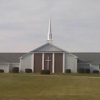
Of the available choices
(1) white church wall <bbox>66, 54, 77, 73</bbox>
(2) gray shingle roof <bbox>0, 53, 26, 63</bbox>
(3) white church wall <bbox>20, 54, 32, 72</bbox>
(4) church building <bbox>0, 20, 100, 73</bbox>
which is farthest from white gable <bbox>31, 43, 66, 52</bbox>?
(2) gray shingle roof <bbox>0, 53, 26, 63</bbox>

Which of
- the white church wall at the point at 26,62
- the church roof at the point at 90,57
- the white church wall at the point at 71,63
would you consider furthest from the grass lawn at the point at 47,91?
the church roof at the point at 90,57

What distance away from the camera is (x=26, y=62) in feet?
232

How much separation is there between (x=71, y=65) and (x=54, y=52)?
189 inches

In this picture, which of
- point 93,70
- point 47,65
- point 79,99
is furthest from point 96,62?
point 79,99

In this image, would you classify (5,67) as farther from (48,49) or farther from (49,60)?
(48,49)

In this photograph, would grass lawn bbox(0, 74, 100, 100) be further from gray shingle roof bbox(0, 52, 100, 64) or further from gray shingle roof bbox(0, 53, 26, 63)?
gray shingle roof bbox(0, 53, 26, 63)

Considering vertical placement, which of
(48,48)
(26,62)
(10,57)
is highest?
(48,48)

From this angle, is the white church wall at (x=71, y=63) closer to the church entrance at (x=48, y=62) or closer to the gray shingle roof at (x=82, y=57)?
the church entrance at (x=48, y=62)

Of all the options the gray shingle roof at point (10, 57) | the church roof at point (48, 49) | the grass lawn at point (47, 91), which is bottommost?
the grass lawn at point (47, 91)

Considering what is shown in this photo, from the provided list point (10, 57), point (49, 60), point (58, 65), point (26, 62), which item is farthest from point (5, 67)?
point (58, 65)

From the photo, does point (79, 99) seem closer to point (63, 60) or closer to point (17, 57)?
point (63, 60)

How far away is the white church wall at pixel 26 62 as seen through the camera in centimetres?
7044

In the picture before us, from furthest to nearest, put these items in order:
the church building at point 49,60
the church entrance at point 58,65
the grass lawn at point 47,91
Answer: the church building at point 49,60 → the church entrance at point 58,65 → the grass lawn at point 47,91

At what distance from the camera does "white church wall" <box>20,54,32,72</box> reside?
70.4m
